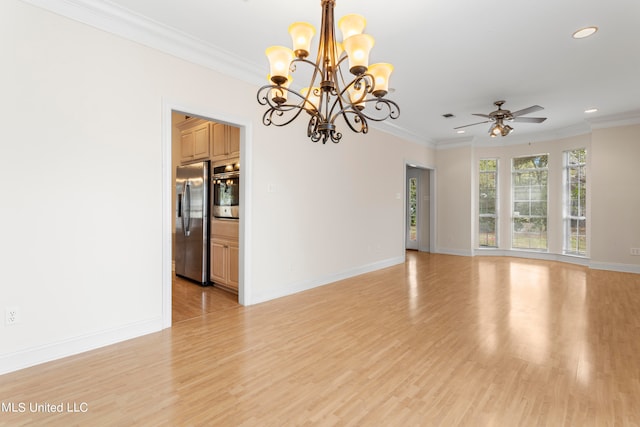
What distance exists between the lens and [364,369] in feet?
7.93

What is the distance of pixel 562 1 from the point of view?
8.57 feet

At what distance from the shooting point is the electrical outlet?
7.58 ft

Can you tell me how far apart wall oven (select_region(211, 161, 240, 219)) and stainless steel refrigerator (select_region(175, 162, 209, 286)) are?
7.2 inches

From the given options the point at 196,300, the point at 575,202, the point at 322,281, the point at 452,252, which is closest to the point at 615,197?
the point at 575,202

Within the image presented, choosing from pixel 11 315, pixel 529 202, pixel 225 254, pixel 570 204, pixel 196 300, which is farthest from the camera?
pixel 529 202

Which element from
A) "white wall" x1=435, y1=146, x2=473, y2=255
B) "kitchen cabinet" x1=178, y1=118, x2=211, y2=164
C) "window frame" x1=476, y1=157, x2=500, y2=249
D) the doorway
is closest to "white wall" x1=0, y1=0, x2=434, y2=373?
"kitchen cabinet" x1=178, y1=118, x2=211, y2=164

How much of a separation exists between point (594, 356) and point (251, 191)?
12.1 ft

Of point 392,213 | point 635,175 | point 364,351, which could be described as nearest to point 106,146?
point 364,351

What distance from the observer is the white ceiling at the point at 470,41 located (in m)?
2.70

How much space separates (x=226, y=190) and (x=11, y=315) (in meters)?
2.60

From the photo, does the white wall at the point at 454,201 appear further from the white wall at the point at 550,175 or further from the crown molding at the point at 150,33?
the crown molding at the point at 150,33

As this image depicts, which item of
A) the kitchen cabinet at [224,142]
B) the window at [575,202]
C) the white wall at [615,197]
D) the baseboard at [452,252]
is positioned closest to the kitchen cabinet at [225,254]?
the kitchen cabinet at [224,142]

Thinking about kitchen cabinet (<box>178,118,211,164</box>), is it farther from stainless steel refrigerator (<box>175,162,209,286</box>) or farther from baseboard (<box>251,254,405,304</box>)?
baseboard (<box>251,254,405,304</box>)

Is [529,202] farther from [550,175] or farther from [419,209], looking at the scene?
[419,209]
